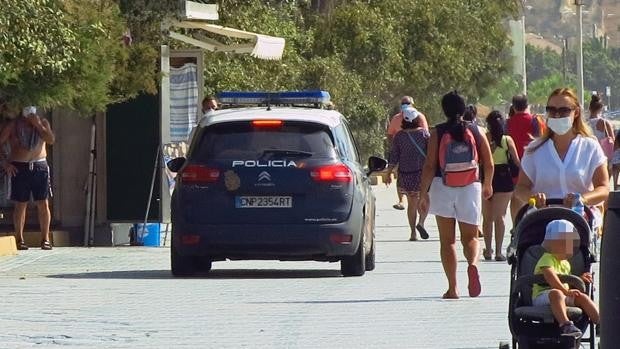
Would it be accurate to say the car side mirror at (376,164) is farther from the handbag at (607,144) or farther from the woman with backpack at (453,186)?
the handbag at (607,144)

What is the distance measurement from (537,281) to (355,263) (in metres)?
7.65

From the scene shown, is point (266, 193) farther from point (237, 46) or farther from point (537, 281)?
point (237, 46)

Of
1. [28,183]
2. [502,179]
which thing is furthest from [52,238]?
[502,179]

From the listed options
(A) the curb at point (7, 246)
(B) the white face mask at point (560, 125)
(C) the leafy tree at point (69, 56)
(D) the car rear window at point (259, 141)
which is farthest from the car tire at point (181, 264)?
(B) the white face mask at point (560, 125)

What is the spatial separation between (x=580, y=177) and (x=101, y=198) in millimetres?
12907

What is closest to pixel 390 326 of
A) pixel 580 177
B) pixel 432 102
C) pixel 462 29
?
Result: pixel 580 177

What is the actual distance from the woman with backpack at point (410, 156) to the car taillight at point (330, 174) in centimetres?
676

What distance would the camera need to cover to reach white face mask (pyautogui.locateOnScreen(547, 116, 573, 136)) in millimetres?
11391

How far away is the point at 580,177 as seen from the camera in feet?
37.1

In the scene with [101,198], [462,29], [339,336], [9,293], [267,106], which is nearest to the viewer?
[339,336]

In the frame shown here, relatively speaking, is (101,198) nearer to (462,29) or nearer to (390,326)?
(390,326)

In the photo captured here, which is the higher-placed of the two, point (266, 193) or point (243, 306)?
point (266, 193)

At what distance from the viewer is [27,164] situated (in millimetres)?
21484

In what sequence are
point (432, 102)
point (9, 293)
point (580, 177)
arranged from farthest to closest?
point (432, 102)
point (9, 293)
point (580, 177)
